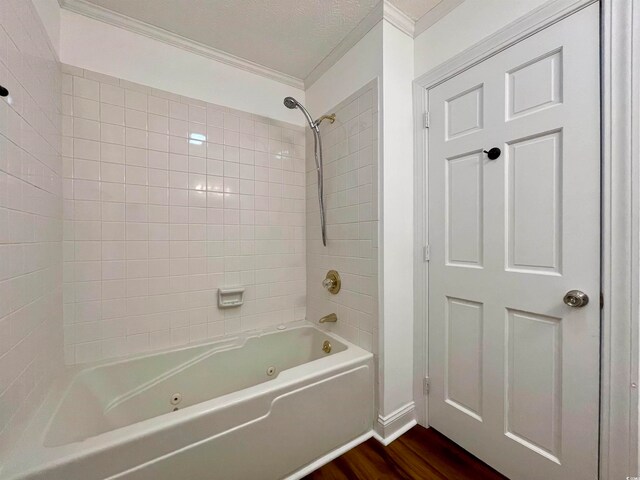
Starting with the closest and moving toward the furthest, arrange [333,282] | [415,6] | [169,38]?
[415,6] < [169,38] < [333,282]

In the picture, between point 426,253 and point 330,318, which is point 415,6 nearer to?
point 426,253

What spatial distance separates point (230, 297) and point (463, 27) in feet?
6.41

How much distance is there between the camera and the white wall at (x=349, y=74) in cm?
139

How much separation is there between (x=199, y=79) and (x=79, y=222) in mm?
1077

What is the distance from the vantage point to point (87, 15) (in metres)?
1.32

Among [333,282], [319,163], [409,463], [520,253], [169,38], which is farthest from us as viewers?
[319,163]

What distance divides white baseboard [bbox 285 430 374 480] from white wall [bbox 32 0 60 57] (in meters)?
2.19

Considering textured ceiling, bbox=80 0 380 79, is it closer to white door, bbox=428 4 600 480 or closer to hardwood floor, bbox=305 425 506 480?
white door, bbox=428 4 600 480

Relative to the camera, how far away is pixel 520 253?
1.07 m

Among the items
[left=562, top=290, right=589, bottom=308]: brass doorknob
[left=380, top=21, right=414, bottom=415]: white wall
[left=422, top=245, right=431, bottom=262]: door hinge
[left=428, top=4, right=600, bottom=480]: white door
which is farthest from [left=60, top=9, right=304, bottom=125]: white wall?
[left=562, top=290, right=589, bottom=308]: brass doorknob

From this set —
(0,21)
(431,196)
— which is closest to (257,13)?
(0,21)

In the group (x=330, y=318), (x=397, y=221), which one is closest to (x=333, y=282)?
(x=330, y=318)

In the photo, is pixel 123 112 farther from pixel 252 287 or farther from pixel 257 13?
pixel 252 287

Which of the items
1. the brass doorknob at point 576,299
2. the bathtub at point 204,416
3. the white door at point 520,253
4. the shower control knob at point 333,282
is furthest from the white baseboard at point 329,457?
the brass doorknob at point 576,299
